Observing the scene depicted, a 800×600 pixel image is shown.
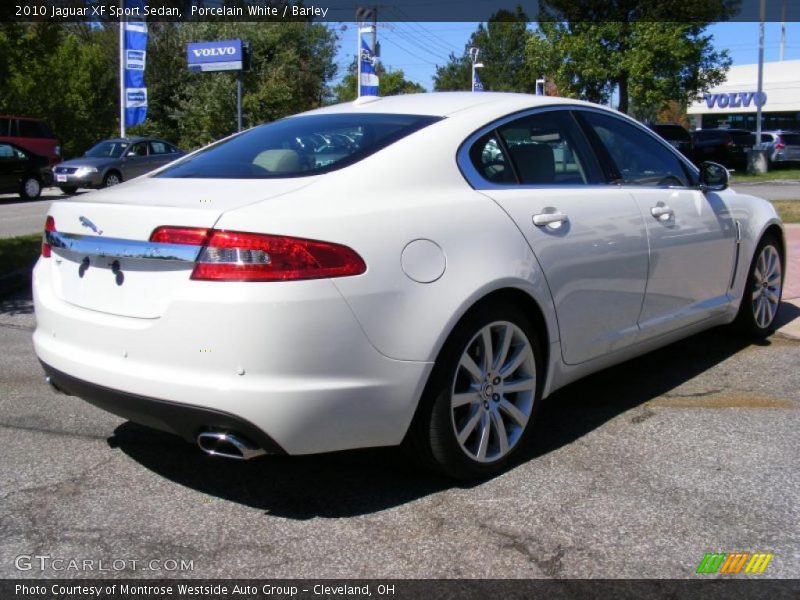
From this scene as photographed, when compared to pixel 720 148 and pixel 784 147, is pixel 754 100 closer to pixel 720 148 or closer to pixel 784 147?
pixel 784 147

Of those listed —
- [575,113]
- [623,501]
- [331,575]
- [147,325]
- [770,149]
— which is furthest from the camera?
[770,149]

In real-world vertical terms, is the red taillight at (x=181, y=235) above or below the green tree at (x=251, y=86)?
below

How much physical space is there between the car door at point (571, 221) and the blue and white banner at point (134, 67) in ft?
63.9

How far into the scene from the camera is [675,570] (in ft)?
9.44

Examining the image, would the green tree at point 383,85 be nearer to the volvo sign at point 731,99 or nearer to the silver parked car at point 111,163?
the volvo sign at point 731,99

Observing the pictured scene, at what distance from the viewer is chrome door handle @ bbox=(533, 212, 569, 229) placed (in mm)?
3721

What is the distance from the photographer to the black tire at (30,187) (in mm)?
20578

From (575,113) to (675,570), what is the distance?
8.00ft

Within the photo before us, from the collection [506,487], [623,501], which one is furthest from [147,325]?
[623,501]

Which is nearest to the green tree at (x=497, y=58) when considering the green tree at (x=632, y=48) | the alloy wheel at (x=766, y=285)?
the green tree at (x=632, y=48)

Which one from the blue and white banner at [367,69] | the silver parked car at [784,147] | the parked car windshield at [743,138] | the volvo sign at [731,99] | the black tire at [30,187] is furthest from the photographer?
the volvo sign at [731,99]

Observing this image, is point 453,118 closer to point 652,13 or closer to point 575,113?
point 575,113

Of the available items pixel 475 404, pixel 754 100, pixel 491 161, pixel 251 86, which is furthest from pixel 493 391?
pixel 754 100

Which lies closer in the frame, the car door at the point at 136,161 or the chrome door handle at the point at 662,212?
the chrome door handle at the point at 662,212
